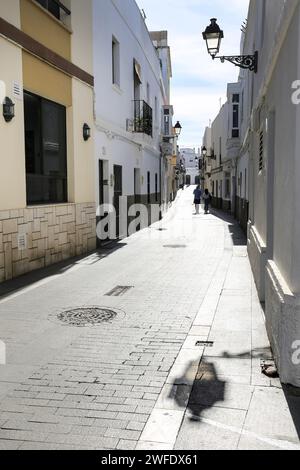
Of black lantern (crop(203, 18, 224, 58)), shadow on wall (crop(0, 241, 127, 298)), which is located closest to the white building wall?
shadow on wall (crop(0, 241, 127, 298))

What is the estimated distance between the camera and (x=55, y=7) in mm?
10398

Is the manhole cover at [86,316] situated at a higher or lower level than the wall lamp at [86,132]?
lower

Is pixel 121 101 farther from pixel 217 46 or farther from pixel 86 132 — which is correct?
pixel 217 46

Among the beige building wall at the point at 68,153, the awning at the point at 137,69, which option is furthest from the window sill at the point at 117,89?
the awning at the point at 137,69

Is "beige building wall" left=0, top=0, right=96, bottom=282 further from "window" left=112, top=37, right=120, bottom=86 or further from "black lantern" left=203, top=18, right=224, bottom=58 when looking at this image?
"black lantern" left=203, top=18, right=224, bottom=58

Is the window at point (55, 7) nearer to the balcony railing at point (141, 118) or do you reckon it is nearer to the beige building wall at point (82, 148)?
the beige building wall at point (82, 148)

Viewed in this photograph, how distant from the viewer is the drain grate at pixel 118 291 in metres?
7.50

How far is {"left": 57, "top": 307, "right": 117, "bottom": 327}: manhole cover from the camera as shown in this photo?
595 cm

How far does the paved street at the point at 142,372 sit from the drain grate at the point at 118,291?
112mm

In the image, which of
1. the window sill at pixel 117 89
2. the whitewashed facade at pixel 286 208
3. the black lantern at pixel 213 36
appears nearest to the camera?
the whitewashed facade at pixel 286 208

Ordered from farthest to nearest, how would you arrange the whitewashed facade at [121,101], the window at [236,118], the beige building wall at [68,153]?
the window at [236,118] → the whitewashed facade at [121,101] → the beige building wall at [68,153]

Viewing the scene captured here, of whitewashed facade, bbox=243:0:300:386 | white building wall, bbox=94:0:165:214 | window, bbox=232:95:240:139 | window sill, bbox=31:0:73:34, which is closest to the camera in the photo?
whitewashed facade, bbox=243:0:300:386

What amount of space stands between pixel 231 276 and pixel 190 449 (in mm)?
5961

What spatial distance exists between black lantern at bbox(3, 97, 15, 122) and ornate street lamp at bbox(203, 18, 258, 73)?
4027 millimetres
